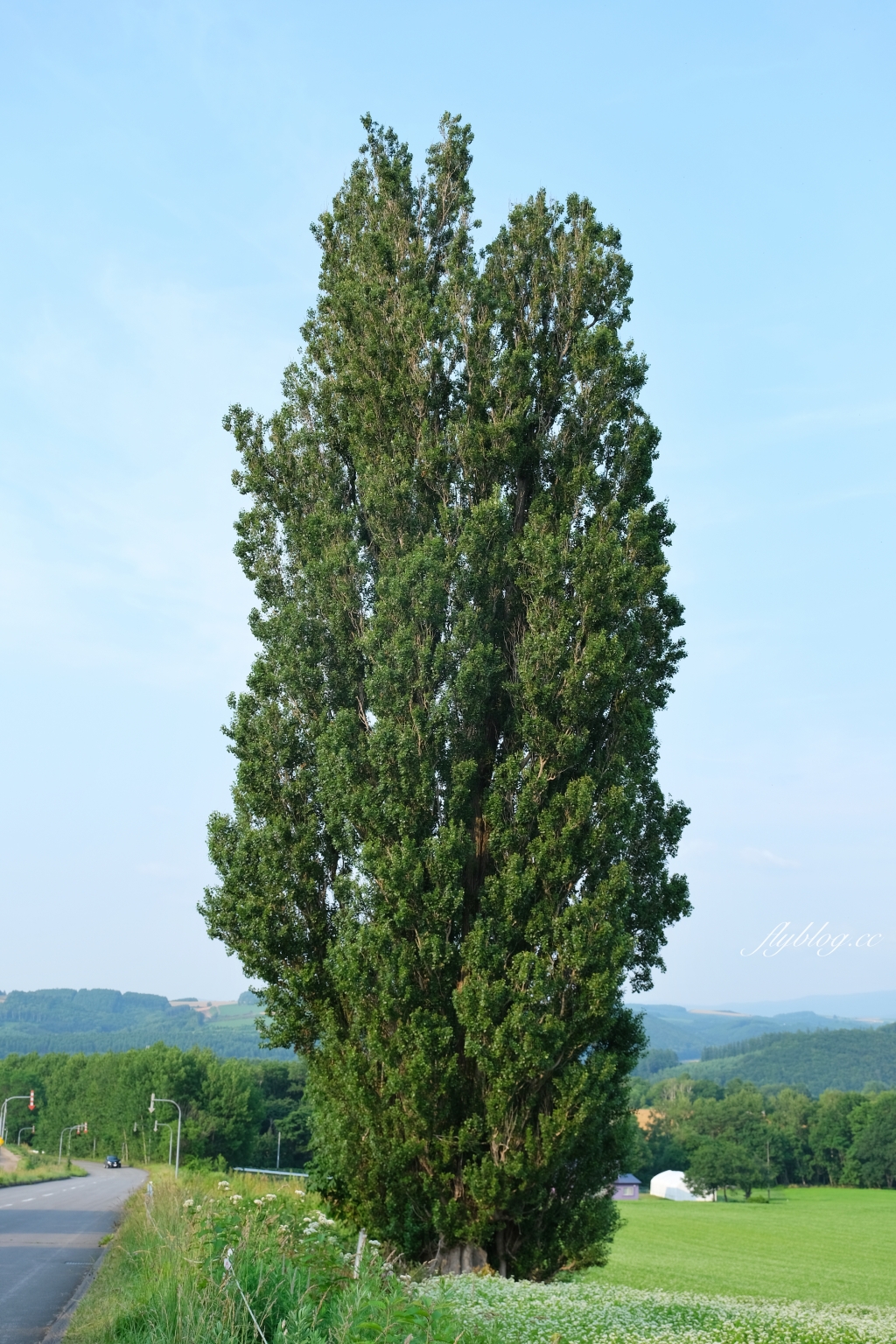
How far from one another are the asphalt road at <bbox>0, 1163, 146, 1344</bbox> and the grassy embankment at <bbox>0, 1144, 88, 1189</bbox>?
1021 cm

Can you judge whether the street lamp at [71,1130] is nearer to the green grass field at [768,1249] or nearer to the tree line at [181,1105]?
the tree line at [181,1105]

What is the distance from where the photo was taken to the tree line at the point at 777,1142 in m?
103

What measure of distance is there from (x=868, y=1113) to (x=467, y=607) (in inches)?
4313

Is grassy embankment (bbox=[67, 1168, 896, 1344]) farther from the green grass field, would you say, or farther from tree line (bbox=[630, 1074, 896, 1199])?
tree line (bbox=[630, 1074, 896, 1199])

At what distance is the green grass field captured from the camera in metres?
42.5

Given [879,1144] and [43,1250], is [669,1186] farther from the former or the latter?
[43,1250]

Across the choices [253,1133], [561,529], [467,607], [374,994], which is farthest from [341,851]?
[253,1133]

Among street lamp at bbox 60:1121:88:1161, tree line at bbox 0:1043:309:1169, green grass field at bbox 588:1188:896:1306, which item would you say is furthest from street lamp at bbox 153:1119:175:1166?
green grass field at bbox 588:1188:896:1306

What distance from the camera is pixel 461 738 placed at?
13641 mm

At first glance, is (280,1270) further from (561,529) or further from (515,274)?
(515,274)

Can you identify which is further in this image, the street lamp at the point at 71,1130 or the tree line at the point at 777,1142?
the tree line at the point at 777,1142

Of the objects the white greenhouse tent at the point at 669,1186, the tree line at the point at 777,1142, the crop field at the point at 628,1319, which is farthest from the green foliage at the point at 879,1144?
the crop field at the point at 628,1319

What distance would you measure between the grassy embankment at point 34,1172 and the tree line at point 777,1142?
56.1m

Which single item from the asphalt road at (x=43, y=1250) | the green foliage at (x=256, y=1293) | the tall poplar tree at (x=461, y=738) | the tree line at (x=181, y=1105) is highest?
the tall poplar tree at (x=461, y=738)
